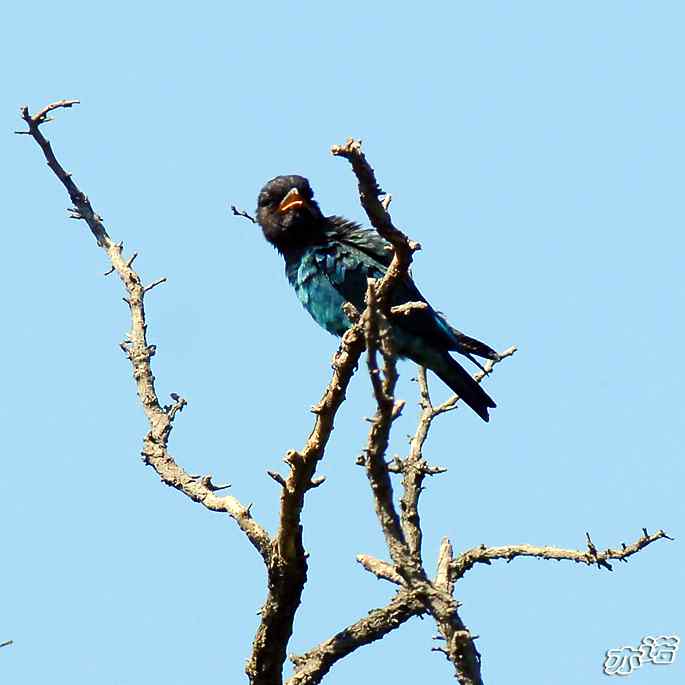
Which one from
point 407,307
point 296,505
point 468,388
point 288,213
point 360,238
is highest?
point 288,213

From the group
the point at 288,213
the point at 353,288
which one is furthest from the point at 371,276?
the point at 288,213

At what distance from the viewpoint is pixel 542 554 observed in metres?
5.17

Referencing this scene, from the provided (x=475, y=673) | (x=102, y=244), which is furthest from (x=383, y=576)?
(x=102, y=244)

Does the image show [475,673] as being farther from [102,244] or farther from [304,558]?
[102,244]

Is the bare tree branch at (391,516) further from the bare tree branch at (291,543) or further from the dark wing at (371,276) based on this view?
the dark wing at (371,276)

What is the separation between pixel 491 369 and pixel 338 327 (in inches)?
51.7

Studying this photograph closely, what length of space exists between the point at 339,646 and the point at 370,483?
1163mm

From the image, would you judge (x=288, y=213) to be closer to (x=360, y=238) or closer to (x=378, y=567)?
(x=360, y=238)

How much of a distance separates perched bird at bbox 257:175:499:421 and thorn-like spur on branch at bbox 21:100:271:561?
5.29 ft

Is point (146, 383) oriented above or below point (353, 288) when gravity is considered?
below

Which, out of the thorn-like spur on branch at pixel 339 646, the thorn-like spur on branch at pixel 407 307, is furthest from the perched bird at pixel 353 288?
the thorn-like spur on branch at pixel 407 307

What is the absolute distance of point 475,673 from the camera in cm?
434

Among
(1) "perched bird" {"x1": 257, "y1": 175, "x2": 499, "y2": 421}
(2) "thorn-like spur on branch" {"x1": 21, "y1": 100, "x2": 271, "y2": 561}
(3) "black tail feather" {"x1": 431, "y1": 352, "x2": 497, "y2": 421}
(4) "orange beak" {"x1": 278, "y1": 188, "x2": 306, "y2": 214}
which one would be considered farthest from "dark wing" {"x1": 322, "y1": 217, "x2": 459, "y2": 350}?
(2) "thorn-like spur on branch" {"x1": 21, "y1": 100, "x2": 271, "y2": 561}

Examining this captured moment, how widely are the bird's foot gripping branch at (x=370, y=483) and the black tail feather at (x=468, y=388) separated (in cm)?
29
